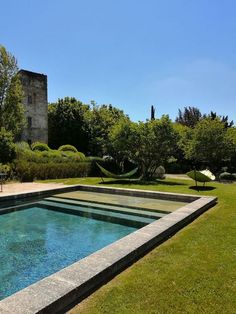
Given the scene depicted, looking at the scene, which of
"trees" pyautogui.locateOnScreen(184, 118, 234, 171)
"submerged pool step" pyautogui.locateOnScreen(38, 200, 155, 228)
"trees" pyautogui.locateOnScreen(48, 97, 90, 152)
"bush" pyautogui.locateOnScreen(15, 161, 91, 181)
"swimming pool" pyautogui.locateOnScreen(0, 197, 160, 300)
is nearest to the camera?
"swimming pool" pyautogui.locateOnScreen(0, 197, 160, 300)

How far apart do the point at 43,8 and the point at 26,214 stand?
29.7ft

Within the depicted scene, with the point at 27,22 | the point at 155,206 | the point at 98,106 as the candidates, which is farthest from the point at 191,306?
the point at 98,106

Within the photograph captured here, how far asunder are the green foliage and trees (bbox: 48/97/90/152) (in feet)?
54.2

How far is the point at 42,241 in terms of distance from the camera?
6.30 meters

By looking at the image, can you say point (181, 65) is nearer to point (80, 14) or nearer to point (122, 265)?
point (80, 14)

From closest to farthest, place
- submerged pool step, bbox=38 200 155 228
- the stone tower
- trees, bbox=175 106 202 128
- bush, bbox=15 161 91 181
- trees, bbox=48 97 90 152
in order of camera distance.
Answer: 1. submerged pool step, bbox=38 200 155 228
2. bush, bbox=15 161 91 181
3. the stone tower
4. trees, bbox=48 97 90 152
5. trees, bbox=175 106 202 128

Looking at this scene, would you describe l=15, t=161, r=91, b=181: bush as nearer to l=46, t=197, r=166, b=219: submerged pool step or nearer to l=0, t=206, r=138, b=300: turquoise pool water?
l=46, t=197, r=166, b=219: submerged pool step

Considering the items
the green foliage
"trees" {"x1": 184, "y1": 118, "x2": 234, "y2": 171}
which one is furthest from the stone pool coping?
"trees" {"x1": 184, "y1": 118, "x2": 234, "y2": 171}

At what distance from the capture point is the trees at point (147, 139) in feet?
53.3

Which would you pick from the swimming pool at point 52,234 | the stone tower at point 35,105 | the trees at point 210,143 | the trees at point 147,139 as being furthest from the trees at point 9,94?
the swimming pool at point 52,234

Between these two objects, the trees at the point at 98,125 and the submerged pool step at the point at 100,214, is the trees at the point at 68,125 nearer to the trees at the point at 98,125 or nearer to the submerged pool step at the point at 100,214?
the trees at the point at 98,125

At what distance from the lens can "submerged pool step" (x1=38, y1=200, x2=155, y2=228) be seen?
7980mm

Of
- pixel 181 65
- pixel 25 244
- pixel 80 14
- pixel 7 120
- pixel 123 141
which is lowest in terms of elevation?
pixel 25 244

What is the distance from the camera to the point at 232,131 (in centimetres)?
2428
